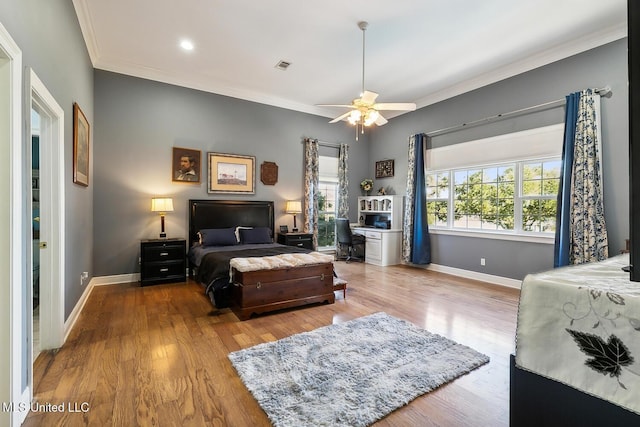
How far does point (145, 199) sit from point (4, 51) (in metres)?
3.65

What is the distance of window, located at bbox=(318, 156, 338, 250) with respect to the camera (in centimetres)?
677

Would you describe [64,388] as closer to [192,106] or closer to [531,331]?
[531,331]

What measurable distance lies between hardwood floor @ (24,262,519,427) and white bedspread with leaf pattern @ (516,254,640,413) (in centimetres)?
92

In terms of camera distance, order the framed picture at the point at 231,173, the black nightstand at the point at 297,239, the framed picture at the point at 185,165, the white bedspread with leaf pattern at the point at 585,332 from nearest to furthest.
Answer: the white bedspread with leaf pattern at the point at 585,332 < the framed picture at the point at 185,165 < the framed picture at the point at 231,173 < the black nightstand at the point at 297,239

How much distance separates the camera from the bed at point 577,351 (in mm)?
885

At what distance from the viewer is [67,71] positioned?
2852mm

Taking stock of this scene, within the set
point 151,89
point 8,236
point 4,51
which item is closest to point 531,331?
point 8,236

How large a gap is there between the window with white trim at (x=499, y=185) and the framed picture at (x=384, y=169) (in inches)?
38.4

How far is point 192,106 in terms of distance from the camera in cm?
518

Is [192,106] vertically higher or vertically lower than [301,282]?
higher

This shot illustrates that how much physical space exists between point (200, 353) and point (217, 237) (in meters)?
2.65

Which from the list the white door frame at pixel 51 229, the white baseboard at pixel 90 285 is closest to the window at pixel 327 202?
the white baseboard at pixel 90 285

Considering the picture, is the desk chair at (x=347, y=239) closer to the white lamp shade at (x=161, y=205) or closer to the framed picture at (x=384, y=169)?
the framed picture at (x=384, y=169)

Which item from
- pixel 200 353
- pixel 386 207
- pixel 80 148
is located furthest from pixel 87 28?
pixel 386 207
